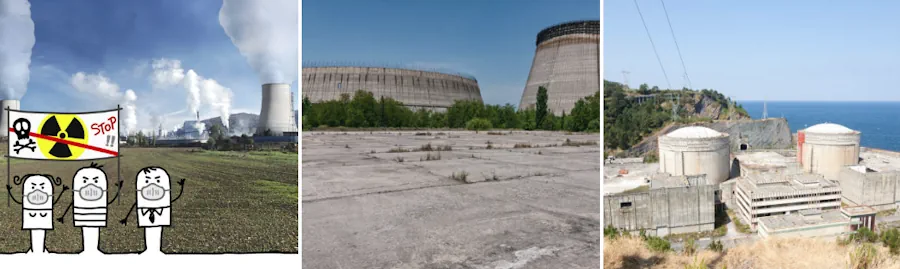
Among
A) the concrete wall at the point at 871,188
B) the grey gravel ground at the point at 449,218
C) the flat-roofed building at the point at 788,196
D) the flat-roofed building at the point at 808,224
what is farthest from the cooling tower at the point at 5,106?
the concrete wall at the point at 871,188

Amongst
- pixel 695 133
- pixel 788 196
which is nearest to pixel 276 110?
pixel 788 196

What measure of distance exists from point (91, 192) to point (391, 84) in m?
16.7

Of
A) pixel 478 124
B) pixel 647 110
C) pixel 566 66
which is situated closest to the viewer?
pixel 647 110

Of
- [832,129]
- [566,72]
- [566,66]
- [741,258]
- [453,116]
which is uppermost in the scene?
[566,66]

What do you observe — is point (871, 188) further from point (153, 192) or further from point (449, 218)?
point (153, 192)

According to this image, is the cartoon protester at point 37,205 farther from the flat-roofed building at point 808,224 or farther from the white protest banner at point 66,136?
the flat-roofed building at point 808,224

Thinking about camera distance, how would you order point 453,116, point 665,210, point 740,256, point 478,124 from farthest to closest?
point 453,116 < point 478,124 < point 665,210 < point 740,256

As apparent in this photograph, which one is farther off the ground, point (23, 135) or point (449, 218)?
point (23, 135)

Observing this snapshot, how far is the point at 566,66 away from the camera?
53.1 feet

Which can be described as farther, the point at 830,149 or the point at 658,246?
the point at 830,149

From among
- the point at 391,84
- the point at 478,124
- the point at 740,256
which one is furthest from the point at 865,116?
the point at 391,84

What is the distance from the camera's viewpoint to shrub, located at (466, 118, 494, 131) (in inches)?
535

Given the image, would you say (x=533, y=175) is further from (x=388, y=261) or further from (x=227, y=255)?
(x=227, y=255)

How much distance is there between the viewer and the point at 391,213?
2.20 metres
